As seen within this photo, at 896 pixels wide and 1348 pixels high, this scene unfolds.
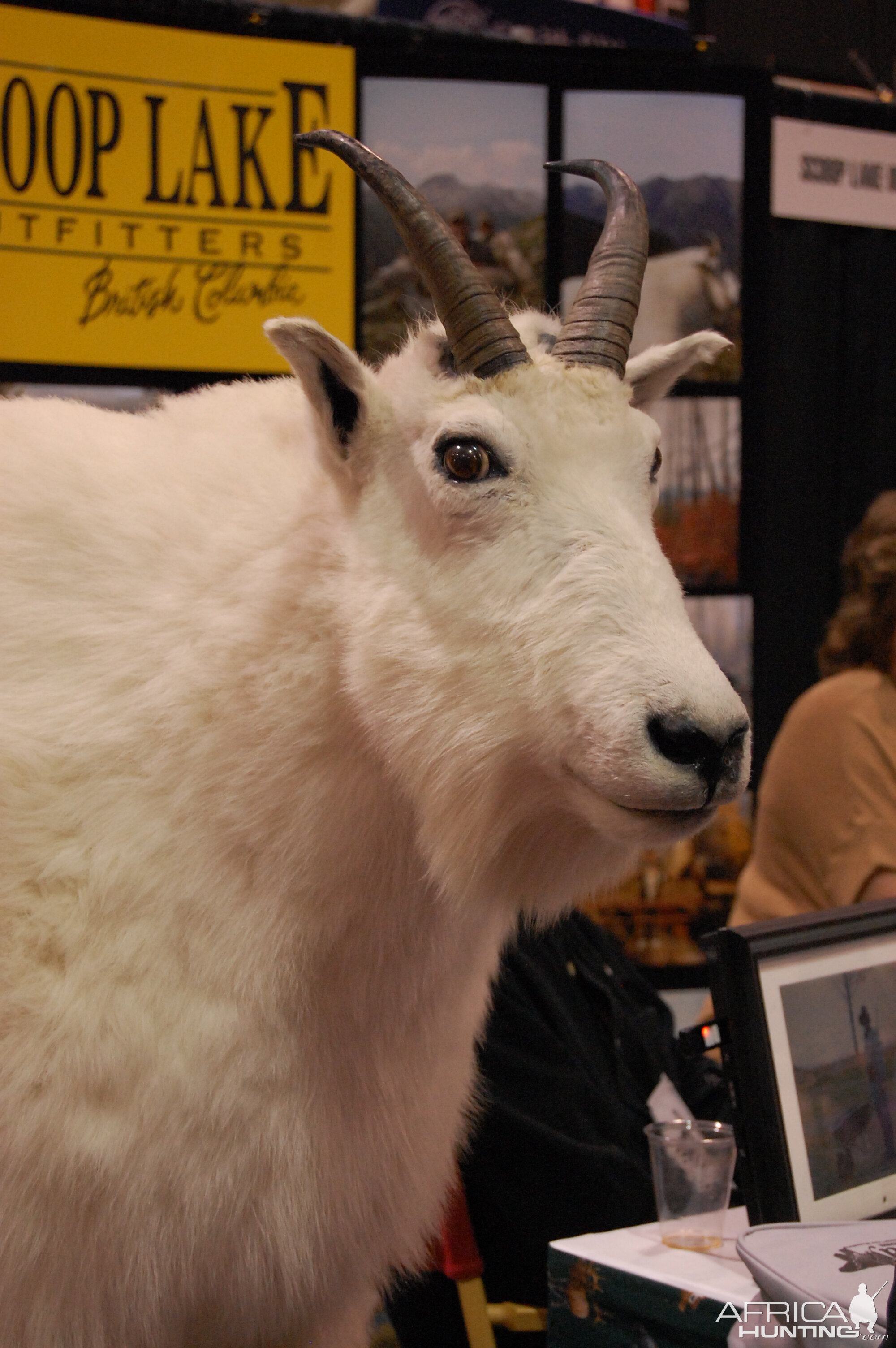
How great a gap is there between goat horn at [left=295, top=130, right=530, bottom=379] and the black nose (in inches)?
18.0

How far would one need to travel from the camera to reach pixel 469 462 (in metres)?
1.33

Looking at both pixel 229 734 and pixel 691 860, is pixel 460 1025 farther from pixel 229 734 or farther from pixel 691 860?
pixel 691 860

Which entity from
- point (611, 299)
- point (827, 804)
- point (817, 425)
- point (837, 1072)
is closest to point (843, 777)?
point (827, 804)

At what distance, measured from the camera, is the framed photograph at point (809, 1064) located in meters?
1.39

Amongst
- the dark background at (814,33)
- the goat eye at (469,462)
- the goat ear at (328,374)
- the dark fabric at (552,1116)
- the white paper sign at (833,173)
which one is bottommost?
the dark fabric at (552,1116)

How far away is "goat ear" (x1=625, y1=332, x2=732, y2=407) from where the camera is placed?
156 cm

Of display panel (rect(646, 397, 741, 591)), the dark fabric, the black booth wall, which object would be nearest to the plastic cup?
the dark fabric

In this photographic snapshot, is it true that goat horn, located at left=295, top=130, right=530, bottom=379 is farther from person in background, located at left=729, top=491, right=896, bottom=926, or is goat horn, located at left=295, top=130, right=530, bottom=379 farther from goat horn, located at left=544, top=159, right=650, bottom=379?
person in background, located at left=729, top=491, right=896, bottom=926

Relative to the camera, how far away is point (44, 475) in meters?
1.46

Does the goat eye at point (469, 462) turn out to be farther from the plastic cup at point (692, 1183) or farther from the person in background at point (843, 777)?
the person in background at point (843, 777)

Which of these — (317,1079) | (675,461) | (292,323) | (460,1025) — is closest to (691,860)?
(675,461)

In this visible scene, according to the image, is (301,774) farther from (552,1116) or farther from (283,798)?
(552,1116)

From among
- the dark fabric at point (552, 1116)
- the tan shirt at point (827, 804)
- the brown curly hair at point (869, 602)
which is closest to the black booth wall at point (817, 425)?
the brown curly hair at point (869, 602)

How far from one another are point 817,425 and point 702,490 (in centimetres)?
55
